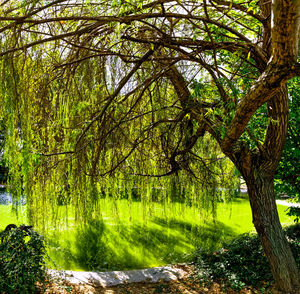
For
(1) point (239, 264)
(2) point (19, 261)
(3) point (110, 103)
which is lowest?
(1) point (239, 264)

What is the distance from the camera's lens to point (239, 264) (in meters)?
4.40

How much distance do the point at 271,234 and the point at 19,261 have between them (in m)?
2.63

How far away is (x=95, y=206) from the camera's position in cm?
354

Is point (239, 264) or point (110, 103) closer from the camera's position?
point (110, 103)

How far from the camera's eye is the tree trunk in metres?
3.34

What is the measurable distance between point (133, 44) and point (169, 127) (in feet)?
3.39

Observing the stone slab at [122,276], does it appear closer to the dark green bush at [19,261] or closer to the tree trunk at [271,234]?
the dark green bush at [19,261]

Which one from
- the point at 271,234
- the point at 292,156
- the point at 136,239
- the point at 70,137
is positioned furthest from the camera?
the point at 136,239

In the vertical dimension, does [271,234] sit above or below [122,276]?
above

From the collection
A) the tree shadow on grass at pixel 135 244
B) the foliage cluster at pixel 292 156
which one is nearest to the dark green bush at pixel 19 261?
the tree shadow on grass at pixel 135 244

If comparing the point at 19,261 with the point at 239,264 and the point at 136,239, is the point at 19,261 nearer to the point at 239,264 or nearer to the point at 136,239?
the point at 239,264

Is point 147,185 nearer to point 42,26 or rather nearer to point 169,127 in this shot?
point 169,127

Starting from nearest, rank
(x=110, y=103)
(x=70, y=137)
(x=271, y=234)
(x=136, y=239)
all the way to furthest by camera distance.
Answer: (x=110, y=103)
(x=70, y=137)
(x=271, y=234)
(x=136, y=239)

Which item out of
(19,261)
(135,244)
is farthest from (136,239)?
(19,261)
